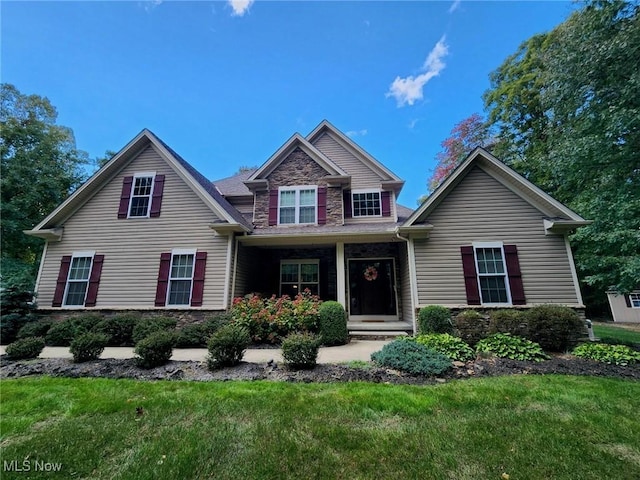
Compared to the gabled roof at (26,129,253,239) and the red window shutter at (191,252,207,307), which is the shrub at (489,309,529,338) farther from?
the red window shutter at (191,252,207,307)

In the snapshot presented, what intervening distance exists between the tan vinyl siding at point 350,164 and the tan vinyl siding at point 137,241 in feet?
19.7

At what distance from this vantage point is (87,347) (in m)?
5.63

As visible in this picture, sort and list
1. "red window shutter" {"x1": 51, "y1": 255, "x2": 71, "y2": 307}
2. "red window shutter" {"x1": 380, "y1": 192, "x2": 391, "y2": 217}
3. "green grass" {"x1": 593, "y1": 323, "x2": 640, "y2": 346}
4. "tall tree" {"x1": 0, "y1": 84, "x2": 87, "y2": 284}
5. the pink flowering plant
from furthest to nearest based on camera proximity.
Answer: "tall tree" {"x1": 0, "y1": 84, "x2": 87, "y2": 284}, "red window shutter" {"x1": 380, "y1": 192, "x2": 391, "y2": 217}, "red window shutter" {"x1": 51, "y1": 255, "x2": 71, "y2": 307}, the pink flowering plant, "green grass" {"x1": 593, "y1": 323, "x2": 640, "y2": 346}

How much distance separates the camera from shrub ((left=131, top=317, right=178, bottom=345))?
24.3ft

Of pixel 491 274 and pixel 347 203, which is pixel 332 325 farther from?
pixel 347 203

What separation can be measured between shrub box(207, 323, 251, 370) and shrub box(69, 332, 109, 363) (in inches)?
104

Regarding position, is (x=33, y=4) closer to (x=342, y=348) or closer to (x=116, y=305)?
(x=116, y=305)

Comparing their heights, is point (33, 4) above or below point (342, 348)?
above

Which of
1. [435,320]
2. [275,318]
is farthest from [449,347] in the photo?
[275,318]

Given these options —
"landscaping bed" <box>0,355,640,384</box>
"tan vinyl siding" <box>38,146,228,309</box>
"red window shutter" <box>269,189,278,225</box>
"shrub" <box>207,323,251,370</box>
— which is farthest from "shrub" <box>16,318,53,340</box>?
"red window shutter" <box>269,189,278,225</box>

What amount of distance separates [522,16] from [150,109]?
58.6 ft

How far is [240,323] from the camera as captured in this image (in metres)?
7.79

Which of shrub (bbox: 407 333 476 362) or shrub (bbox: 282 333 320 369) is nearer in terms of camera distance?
shrub (bbox: 282 333 320 369)

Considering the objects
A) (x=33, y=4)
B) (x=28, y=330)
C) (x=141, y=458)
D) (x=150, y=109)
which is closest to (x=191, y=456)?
(x=141, y=458)
